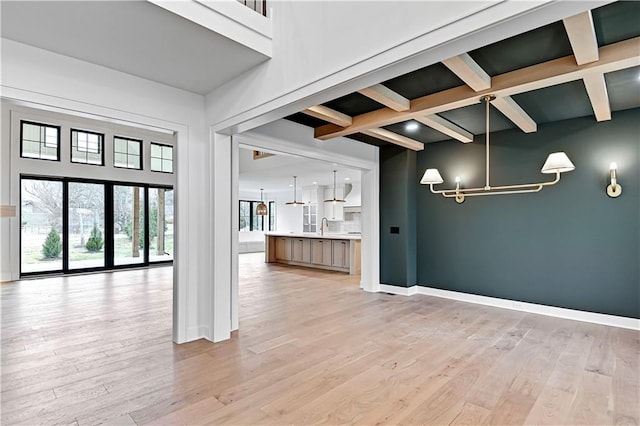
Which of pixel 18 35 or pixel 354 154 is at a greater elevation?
pixel 18 35

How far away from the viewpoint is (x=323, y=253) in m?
8.98

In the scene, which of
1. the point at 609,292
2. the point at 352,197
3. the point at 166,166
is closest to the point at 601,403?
the point at 609,292

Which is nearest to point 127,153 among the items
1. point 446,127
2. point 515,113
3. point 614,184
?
point 446,127

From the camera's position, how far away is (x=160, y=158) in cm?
952

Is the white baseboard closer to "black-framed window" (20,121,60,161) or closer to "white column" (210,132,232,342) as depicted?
"white column" (210,132,232,342)

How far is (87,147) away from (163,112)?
20.1 ft

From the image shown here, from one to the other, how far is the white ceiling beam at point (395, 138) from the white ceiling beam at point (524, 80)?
0.51 m

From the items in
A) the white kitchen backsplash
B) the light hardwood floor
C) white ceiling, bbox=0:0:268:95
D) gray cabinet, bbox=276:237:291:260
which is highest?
white ceiling, bbox=0:0:268:95

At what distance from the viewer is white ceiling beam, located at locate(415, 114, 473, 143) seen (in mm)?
4344

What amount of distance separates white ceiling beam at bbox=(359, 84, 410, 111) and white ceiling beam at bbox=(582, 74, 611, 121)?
5.32ft

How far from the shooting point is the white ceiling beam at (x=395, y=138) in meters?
4.93

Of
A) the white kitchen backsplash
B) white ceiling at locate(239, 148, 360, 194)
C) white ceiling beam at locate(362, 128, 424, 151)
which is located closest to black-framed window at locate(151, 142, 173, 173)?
white ceiling at locate(239, 148, 360, 194)

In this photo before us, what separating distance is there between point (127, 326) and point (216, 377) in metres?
A: 2.02

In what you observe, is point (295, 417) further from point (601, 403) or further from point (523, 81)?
point (523, 81)
